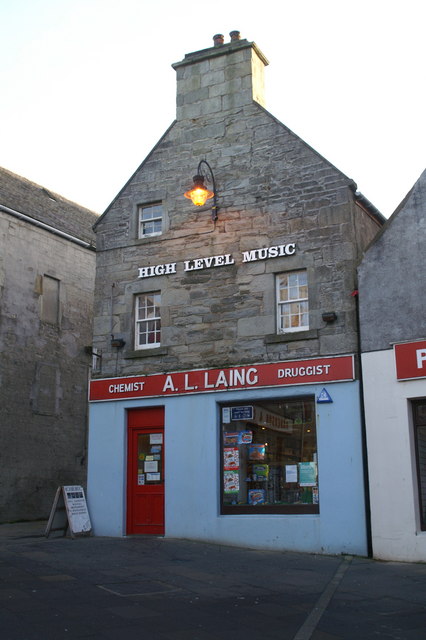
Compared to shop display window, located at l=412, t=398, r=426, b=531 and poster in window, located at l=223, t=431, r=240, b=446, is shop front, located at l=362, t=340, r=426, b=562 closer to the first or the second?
shop display window, located at l=412, t=398, r=426, b=531

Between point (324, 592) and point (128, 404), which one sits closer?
point (324, 592)

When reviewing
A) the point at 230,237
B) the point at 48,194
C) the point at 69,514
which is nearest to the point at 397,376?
the point at 230,237

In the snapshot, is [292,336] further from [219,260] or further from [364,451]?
[364,451]

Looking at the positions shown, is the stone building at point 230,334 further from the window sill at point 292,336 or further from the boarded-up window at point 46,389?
the boarded-up window at point 46,389

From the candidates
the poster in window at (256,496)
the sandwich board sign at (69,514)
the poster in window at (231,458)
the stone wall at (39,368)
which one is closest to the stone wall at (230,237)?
the poster in window at (231,458)

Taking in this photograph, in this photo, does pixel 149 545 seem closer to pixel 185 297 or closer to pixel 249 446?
pixel 249 446

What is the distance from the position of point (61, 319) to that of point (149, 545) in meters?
10.3

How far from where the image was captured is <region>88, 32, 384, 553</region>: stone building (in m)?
14.3

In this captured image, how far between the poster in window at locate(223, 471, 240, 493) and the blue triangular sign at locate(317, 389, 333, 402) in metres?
2.40

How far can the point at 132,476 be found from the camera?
16.2m

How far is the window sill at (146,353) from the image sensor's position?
1622 cm

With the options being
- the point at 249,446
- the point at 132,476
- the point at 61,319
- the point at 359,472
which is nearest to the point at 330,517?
the point at 359,472

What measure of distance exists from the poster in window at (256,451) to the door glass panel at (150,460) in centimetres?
216

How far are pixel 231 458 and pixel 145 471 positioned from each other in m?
2.16
